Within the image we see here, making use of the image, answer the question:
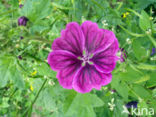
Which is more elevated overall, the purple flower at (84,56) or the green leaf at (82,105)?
the purple flower at (84,56)

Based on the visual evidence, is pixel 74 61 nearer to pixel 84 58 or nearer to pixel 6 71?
pixel 84 58

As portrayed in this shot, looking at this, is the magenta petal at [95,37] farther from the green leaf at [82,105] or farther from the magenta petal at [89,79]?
the green leaf at [82,105]

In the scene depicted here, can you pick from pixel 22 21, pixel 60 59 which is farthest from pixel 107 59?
pixel 22 21

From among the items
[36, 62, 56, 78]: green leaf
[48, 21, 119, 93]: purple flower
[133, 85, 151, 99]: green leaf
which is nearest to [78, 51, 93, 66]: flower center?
[48, 21, 119, 93]: purple flower

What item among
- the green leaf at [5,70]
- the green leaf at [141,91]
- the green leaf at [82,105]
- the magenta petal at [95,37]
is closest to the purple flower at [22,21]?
the green leaf at [5,70]

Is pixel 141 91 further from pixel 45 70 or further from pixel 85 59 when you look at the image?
pixel 45 70

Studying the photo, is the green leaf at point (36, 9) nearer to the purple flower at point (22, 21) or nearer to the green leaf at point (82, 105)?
the purple flower at point (22, 21)

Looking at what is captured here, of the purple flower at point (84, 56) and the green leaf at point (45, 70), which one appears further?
the green leaf at point (45, 70)

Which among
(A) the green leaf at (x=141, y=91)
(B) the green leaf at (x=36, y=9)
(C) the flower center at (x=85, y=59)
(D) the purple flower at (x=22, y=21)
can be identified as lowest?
(A) the green leaf at (x=141, y=91)
